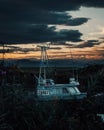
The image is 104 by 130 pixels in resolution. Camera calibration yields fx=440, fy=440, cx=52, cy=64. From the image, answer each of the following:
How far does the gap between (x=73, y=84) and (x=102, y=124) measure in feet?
171

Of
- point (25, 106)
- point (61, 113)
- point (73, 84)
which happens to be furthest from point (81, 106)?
point (73, 84)

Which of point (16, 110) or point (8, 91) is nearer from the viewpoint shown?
point (16, 110)

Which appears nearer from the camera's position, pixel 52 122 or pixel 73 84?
pixel 52 122

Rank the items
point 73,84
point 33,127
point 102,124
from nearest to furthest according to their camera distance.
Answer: point 33,127, point 102,124, point 73,84

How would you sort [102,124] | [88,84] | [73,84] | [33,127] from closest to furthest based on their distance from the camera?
[33,127] < [88,84] < [102,124] < [73,84]

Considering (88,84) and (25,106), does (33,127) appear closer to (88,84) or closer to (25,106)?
(25,106)

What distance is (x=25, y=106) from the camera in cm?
493

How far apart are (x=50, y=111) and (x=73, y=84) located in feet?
173

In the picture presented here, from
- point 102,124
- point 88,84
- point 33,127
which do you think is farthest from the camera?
point 102,124

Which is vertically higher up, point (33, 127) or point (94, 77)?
point (94, 77)

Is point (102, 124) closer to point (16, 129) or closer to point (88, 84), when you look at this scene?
point (88, 84)

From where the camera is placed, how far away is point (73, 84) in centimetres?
5753

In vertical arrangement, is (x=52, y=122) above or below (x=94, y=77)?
below

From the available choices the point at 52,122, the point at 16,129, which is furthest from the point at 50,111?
the point at 16,129
